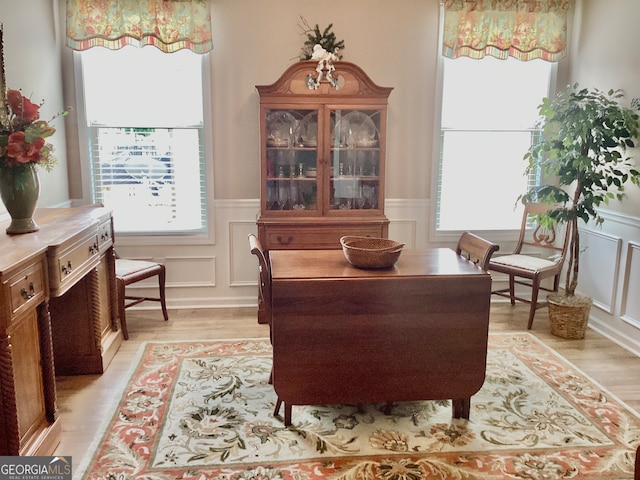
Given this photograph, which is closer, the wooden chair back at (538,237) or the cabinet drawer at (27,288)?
the cabinet drawer at (27,288)

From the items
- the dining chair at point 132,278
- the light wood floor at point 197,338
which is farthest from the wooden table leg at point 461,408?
the dining chair at point 132,278

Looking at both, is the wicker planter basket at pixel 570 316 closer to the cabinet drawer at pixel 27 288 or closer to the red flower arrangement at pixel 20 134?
the cabinet drawer at pixel 27 288

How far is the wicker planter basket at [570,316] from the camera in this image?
3615 mm

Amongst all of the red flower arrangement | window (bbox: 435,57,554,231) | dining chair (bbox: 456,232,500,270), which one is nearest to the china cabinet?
window (bbox: 435,57,554,231)

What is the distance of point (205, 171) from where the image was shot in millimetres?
4133

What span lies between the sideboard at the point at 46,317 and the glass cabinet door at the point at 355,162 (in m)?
1.69

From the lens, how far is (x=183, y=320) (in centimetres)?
399

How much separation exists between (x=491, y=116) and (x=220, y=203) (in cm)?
238

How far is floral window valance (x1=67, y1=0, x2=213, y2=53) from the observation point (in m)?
3.75

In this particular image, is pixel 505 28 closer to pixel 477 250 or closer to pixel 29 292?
pixel 477 250

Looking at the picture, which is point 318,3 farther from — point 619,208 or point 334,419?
point 334,419

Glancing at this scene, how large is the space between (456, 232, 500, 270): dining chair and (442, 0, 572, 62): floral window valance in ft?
6.40

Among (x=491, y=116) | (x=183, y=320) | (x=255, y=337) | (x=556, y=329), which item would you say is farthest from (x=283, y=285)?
(x=491, y=116)

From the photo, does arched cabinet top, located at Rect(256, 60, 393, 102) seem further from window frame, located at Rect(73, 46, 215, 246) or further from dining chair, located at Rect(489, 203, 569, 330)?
dining chair, located at Rect(489, 203, 569, 330)
